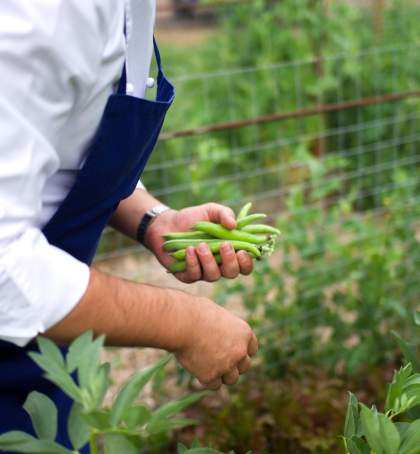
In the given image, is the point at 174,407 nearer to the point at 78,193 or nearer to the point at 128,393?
the point at 128,393

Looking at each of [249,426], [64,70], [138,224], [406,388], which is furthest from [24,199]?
[249,426]

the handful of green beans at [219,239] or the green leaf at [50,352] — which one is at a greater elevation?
the green leaf at [50,352]

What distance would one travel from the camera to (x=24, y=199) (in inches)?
41.8

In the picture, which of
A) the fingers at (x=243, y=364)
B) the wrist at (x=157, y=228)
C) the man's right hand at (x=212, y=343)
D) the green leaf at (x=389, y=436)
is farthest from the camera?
the wrist at (x=157, y=228)

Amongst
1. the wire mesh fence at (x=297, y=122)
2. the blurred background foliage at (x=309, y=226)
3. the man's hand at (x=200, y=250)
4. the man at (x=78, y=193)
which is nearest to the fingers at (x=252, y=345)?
the man at (x=78, y=193)

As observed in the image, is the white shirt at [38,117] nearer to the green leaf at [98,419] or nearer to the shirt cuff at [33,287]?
the shirt cuff at [33,287]

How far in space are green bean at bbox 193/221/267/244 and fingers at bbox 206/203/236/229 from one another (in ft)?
0.04

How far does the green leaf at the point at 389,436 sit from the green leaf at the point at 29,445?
354 millimetres

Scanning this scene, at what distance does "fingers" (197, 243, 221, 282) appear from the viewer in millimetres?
1495

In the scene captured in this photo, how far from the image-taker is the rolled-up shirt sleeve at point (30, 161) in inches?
39.4

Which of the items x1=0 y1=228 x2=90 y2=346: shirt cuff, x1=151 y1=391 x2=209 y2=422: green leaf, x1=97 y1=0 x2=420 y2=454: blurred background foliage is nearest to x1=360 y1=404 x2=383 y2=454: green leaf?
x1=151 y1=391 x2=209 y2=422: green leaf

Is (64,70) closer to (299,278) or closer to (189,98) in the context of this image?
(299,278)

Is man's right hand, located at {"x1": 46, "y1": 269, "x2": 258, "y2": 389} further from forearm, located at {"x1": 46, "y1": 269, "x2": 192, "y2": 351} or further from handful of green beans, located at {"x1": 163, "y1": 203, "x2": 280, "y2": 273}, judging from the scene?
handful of green beans, located at {"x1": 163, "y1": 203, "x2": 280, "y2": 273}

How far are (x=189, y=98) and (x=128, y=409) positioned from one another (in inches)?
195
